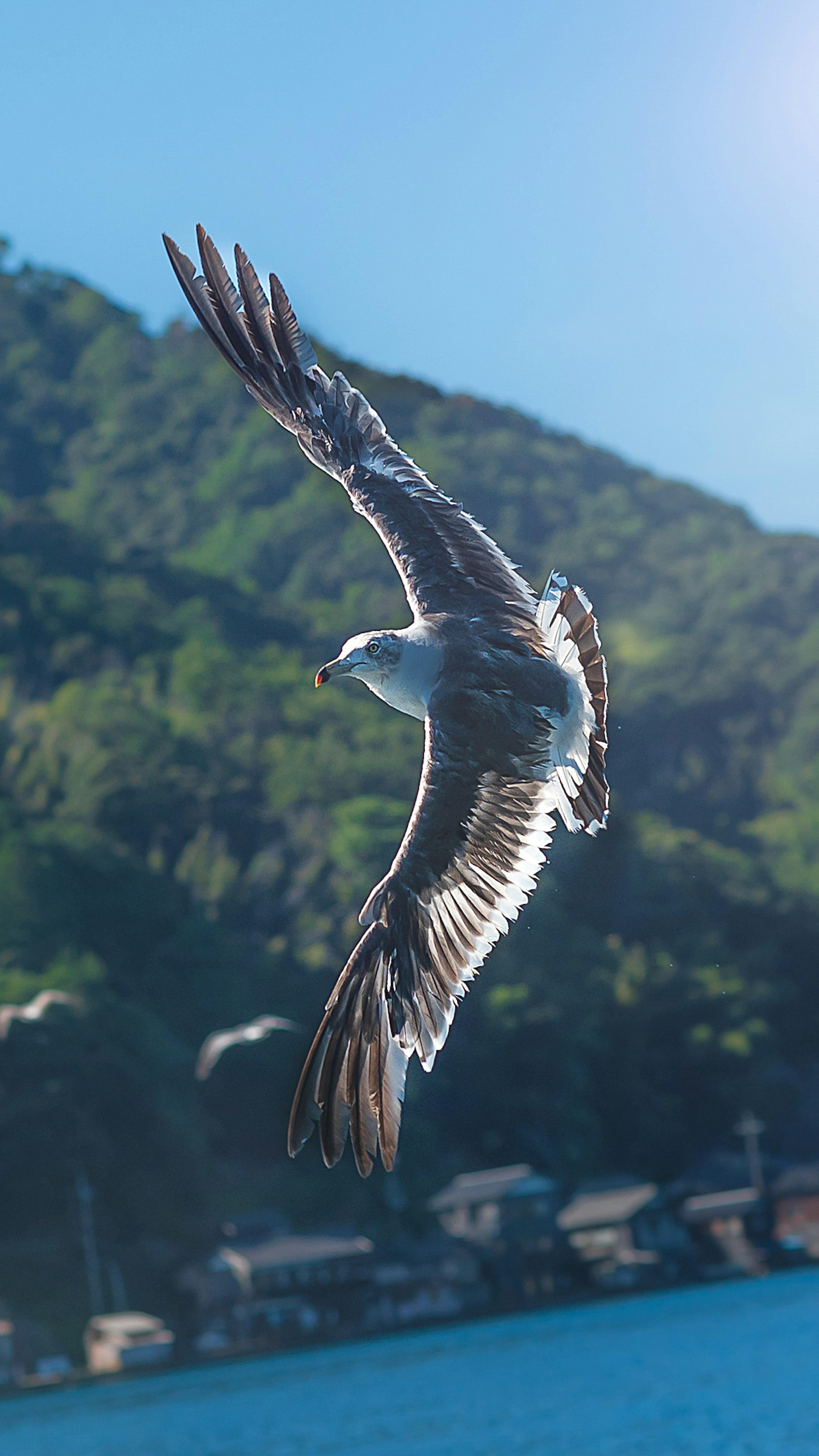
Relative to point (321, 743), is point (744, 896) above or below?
below

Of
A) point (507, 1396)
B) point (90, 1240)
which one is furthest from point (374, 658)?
point (90, 1240)

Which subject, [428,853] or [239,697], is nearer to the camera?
[428,853]

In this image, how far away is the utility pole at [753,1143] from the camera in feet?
209

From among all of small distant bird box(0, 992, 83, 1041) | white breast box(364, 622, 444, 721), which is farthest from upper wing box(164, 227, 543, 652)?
small distant bird box(0, 992, 83, 1041)

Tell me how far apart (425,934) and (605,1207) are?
5390 centimetres

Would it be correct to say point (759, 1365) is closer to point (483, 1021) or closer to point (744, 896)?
point (483, 1021)

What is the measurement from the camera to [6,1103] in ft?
A: 167

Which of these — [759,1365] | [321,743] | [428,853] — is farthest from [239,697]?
[428,853]

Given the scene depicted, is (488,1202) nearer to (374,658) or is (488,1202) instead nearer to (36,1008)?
(36,1008)

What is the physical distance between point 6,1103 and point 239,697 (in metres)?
24.1

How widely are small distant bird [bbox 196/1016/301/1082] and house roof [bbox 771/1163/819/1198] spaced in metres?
19.3

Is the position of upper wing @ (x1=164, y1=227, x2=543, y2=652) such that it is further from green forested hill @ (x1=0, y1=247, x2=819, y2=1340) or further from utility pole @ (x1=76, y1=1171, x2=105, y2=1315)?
utility pole @ (x1=76, y1=1171, x2=105, y2=1315)

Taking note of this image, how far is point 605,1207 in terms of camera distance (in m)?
59.7

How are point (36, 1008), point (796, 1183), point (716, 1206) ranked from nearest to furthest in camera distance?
point (36, 1008) < point (716, 1206) < point (796, 1183)
